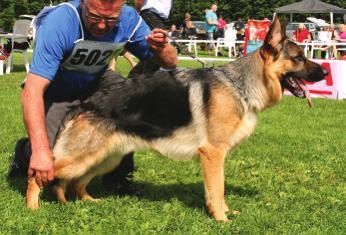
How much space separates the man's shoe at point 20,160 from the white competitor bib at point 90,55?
926mm

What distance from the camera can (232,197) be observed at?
4.44m

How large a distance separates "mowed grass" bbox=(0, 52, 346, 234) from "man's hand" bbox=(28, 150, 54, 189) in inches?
12.7

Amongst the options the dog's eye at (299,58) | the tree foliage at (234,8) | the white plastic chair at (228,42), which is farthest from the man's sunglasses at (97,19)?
the tree foliage at (234,8)

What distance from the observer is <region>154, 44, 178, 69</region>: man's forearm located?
14.6 ft

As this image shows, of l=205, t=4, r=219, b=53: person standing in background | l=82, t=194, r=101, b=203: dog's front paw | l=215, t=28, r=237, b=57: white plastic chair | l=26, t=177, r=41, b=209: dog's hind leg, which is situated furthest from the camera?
l=205, t=4, r=219, b=53: person standing in background

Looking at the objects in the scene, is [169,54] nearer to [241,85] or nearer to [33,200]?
[241,85]

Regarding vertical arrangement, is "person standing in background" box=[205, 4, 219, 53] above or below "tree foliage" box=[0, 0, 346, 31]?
above

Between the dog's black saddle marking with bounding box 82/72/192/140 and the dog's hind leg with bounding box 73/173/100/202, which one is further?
the dog's hind leg with bounding box 73/173/100/202

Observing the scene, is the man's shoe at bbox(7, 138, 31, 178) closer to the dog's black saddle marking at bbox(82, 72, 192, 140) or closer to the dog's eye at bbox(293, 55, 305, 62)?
the dog's black saddle marking at bbox(82, 72, 192, 140)

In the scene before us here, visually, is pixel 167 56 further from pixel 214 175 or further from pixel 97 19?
pixel 214 175

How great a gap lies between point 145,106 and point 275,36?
3.70 feet

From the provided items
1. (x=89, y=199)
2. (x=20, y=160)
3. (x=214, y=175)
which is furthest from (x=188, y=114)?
(x=20, y=160)

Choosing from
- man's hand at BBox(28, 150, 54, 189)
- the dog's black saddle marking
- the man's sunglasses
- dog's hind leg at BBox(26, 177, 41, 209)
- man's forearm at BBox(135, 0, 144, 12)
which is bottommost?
dog's hind leg at BBox(26, 177, 41, 209)

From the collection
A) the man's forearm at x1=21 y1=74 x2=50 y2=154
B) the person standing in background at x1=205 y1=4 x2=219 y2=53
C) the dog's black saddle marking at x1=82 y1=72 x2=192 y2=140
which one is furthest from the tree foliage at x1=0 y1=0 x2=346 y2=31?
the man's forearm at x1=21 y1=74 x2=50 y2=154
